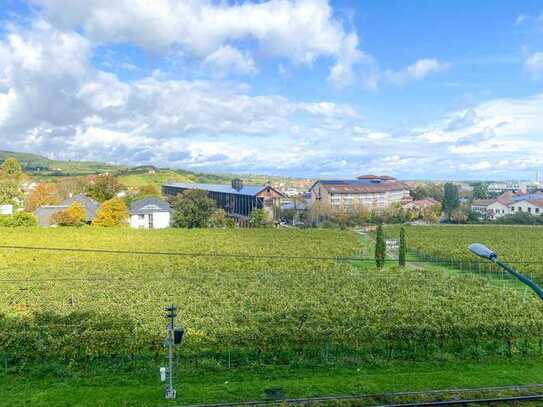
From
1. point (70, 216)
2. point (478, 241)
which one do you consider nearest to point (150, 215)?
point (70, 216)

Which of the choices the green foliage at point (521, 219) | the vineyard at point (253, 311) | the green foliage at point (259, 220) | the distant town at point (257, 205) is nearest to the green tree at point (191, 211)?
the distant town at point (257, 205)

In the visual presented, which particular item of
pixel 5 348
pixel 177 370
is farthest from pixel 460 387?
pixel 5 348

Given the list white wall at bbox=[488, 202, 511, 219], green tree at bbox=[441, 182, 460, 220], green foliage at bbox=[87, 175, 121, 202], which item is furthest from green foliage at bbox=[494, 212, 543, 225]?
green foliage at bbox=[87, 175, 121, 202]

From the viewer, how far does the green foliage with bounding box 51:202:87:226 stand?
62875 millimetres

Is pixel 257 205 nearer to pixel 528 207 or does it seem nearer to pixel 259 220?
pixel 259 220

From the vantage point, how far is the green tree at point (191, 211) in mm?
70188

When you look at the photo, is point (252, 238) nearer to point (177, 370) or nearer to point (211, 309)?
point (211, 309)

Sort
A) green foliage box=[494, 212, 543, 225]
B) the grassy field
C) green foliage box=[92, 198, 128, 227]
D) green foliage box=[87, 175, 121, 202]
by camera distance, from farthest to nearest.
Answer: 1. green foliage box=[494, 212, 543, 225]
2. green foliage box=[87, 175, 121, 202]
3. green foliage box=[92, 198, 128, 227]
4. the grassy field

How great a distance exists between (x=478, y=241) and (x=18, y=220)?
61.1m

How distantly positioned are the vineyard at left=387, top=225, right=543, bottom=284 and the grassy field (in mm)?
9868

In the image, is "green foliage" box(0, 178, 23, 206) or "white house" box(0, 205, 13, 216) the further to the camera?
"green foliage" box(0, 178, 23, 206)

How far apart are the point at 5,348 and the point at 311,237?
1799 inches

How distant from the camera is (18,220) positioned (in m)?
60.1

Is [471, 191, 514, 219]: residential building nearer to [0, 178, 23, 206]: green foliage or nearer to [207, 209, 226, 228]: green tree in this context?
[207, 209, 226, 228]: green tree
